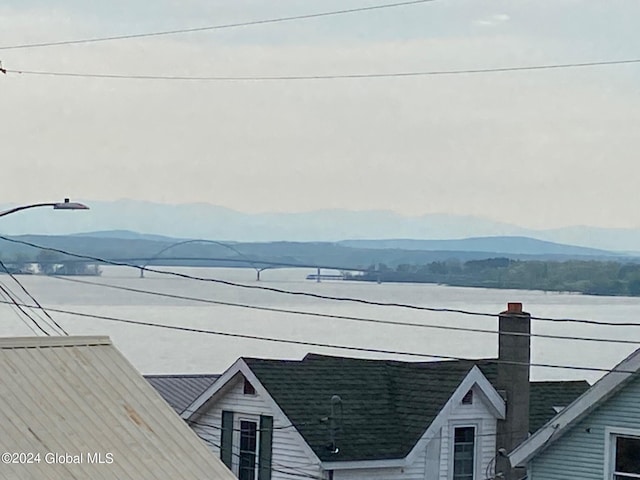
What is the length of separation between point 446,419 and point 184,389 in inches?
386

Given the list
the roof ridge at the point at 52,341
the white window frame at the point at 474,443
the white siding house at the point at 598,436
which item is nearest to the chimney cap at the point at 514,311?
the white window frame at the point at 474,443

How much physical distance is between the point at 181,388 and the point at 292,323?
9844 centimetres

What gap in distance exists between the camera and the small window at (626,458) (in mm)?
22938

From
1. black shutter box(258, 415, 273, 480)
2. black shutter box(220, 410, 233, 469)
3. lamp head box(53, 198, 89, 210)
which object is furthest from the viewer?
black shutter box(220, 410, 233, 469)

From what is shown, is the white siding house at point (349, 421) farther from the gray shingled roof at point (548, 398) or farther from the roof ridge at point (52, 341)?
the roof ridge at point (52, 341)

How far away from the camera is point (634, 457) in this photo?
2300 centimetres

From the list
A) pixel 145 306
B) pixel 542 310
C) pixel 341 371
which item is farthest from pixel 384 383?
pixel 145 306

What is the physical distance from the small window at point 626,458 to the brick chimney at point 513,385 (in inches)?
199

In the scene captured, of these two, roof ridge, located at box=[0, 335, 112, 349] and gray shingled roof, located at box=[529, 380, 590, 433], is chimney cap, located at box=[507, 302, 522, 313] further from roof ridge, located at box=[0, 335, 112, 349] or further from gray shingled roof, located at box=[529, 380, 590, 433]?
roof ridge, located at box=[0, 335, 112, 349]

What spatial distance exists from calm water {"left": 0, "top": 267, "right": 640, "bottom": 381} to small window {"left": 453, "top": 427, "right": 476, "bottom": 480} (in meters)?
38.4

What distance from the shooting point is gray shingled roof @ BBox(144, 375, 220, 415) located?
105 feet

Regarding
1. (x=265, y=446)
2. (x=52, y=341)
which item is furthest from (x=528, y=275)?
(x=52, y=341)

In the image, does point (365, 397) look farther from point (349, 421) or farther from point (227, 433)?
point (227, 433)

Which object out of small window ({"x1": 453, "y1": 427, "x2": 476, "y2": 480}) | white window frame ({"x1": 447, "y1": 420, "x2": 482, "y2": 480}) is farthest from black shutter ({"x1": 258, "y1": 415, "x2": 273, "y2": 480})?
small window ({"x1": 453, "y1": 427, "x2": 476, "y2": 480})
